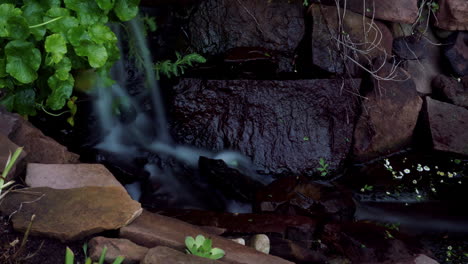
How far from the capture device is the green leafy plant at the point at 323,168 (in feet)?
12.9

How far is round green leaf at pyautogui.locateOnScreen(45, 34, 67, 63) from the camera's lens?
2738mm

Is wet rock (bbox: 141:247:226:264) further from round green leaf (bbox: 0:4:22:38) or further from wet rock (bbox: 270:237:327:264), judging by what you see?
round green leaf (bbox: 0:4:22:38)

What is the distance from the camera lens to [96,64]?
9.50 feet

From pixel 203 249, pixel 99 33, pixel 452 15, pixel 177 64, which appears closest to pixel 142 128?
pixel 177 64

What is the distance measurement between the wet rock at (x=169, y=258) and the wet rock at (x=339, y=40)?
264 cm

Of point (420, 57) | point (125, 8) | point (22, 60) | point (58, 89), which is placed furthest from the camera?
point (420, 57)

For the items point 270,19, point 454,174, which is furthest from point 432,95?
point 270,19

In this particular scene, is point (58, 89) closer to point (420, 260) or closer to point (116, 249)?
point (116, 249)

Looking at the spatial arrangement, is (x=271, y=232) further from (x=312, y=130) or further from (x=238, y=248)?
(x=312, y=130)

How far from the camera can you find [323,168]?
13.0 feet

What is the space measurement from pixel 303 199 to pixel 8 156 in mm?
2007

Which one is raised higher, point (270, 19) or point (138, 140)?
point (270, 19)

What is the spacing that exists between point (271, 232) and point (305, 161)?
116 cm

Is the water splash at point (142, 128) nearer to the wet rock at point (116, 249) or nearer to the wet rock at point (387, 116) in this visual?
the wet rock at point (387, 116)
